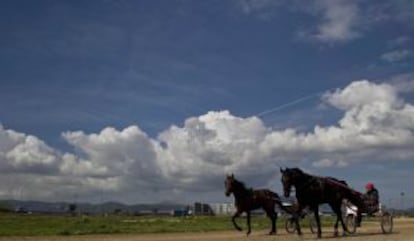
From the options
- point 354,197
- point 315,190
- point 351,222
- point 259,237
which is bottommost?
point 259,237

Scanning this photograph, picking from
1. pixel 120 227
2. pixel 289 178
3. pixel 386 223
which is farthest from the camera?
pixel 120 227

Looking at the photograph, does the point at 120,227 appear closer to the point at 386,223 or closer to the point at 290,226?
the point at 290,226

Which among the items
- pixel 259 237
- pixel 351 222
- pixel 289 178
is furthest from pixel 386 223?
pixel 289 178

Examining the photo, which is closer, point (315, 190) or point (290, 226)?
point (315, 190)

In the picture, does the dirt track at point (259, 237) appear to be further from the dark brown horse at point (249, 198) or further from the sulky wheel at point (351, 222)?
the dark brown horse at point (249, 198)

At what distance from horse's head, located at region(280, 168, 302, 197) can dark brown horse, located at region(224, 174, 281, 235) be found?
16.4 feet

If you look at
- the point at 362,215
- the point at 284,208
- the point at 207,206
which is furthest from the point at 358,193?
the point at 207,206

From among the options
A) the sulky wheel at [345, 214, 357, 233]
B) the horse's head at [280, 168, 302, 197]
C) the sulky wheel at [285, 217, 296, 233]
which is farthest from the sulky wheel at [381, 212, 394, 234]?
the horse's head at [280, 168, 302, 197]

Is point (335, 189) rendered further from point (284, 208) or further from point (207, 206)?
point (207, 206)

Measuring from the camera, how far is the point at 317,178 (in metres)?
27.8

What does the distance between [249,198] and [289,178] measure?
5844mm

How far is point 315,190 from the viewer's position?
27.6m

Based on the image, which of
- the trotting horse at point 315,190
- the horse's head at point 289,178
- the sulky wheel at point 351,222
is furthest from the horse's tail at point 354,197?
the horse's head at point 289,178

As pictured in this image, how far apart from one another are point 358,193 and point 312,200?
10.5 ft
